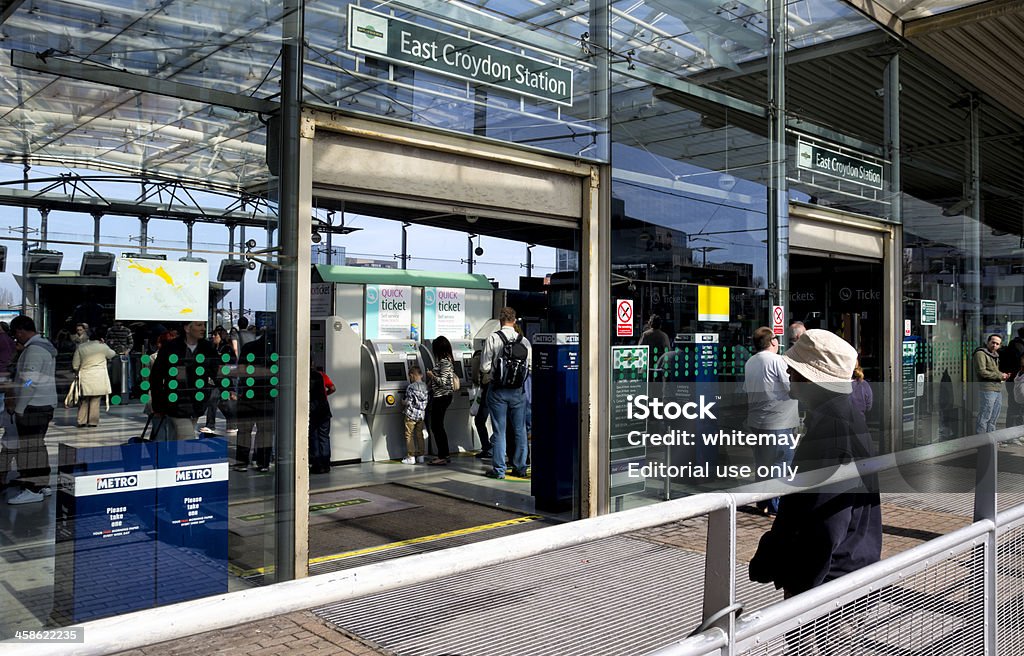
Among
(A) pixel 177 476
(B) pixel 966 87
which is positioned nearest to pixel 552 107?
(A) pixel 177 476

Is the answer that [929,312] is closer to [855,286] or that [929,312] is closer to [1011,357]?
[855,286]

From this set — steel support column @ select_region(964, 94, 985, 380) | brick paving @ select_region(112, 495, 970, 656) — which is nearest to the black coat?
brick paving @ select_region(112, 495, 970, 656)

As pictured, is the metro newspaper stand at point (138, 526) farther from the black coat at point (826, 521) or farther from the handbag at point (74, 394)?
the black coat at point (826, 521)

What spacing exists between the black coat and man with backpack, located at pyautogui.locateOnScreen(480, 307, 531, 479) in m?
5.22

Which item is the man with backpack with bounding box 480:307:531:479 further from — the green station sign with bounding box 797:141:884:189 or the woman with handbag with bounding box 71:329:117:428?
the woman with handbag with bounding box 71:329:117:428

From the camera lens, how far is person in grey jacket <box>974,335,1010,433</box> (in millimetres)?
11234

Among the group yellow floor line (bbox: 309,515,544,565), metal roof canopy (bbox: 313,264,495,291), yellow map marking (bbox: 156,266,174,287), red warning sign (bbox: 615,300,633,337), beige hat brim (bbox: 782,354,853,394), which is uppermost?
metal roof canopy (bbox: 313,264,495,291)

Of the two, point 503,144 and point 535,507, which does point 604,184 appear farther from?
point 535,507

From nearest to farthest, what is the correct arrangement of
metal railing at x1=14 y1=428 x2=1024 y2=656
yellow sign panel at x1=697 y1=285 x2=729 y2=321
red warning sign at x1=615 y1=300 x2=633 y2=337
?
metal railing at x1=14 y1=428 x2=1024 y2=656, red warning sign at x1=615 y1=300 x2=633 y2=337, yellow sign panel at x1=697 y1=285 x2=729 y2=321

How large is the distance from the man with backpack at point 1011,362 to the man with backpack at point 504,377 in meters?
6.91

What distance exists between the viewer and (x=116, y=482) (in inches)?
166

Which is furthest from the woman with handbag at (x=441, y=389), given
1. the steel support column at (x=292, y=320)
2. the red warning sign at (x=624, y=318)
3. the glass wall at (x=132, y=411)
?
the glass wall at (x=132, y=411)

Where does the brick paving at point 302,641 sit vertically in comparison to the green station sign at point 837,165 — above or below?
below

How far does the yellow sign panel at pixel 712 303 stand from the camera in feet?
25.0
